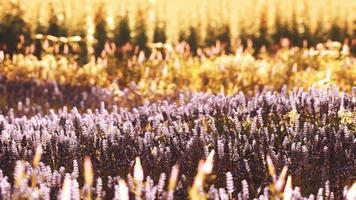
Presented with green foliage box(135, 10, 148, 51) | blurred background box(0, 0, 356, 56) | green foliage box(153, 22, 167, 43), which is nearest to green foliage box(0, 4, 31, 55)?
blurred background box(0, 0, 356, 56)

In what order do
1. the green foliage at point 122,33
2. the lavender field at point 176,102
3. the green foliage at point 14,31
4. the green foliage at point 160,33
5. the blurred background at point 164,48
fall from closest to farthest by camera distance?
1. the lavender field at point 176,102
2. the blurred background at point 164,48
3. the green foliage at point 14,31
4. the green foliage at point 122,33
5. the green foliage at point 160,33

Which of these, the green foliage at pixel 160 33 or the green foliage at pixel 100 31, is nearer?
the green foliage at pixel 100 31

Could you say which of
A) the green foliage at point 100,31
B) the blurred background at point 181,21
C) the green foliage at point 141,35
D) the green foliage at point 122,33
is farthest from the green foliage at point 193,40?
the green foliage at point 100,31

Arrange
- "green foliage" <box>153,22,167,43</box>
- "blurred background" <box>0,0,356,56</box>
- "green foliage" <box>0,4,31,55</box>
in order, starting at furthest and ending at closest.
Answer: "green foliage" <box>153,22,167,43</box> → "blurred background" <box>0,0,356,56</box> → "green foliage" <box>0,4,31,55</box>

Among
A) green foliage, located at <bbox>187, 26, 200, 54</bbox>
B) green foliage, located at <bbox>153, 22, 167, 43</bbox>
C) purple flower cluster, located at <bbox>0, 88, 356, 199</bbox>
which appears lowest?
green foliage, located at <bbox>187, 26, 200, 54</bbox>

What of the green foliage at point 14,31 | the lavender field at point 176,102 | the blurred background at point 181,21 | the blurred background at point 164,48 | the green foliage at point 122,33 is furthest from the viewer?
the green foliage at point 122,33

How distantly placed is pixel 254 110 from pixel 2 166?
1.82 metres

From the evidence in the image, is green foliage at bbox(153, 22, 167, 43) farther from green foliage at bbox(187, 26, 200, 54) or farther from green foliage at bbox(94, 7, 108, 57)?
green foliage at bbox(94, 7, 108, 57)

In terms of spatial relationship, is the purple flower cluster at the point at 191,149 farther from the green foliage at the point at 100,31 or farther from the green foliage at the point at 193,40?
the green foliage at the point at 193,40

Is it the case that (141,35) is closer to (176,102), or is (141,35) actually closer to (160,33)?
(160,33)

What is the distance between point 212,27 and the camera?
1282 cm

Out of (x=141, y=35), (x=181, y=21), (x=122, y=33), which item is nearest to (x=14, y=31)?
(x=122, y=33)

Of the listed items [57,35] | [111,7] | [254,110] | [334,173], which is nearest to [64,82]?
[57,35]

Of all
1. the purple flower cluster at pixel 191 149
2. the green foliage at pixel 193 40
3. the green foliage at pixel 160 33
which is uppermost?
the purple flower cluster at pixel 191 149
